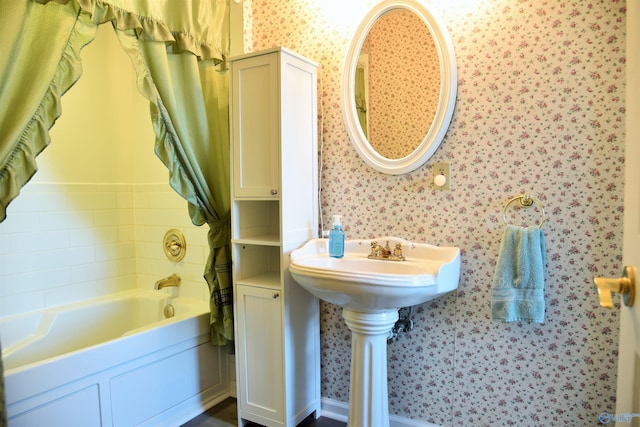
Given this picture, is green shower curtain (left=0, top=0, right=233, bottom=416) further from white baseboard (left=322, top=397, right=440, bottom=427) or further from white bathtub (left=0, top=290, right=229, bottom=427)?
white baseboard (left=322, top=397, right=440, bottom=427)

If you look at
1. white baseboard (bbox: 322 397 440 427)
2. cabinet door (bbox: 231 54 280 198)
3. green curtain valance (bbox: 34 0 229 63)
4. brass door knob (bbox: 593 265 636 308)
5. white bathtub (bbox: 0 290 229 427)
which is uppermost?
green curtain valance (bbox: 34 0 229 63)

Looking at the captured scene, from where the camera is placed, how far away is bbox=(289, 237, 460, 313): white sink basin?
59.4 inches

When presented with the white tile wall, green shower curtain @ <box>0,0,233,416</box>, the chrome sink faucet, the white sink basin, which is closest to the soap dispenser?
the white sink basin

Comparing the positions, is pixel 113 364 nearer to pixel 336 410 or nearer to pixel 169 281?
pixel 169 281

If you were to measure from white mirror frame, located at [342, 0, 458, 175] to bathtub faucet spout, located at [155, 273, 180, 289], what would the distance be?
5.07 feet

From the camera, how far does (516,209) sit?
5.61 feet

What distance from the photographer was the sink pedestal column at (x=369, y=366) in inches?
69.1

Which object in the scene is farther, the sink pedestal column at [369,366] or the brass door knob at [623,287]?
the sink pedestal column at [369,366]

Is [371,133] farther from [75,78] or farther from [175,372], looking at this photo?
[175,372]

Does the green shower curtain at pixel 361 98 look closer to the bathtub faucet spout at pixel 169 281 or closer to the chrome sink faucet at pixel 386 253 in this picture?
the chrome sink faucet at pixel 386 253

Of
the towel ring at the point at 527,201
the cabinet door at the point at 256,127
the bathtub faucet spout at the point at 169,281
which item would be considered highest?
the cabinet door at the point at 256,127

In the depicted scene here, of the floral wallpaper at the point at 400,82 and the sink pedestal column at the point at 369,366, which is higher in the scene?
the floral wallpaper at the point at 400,82

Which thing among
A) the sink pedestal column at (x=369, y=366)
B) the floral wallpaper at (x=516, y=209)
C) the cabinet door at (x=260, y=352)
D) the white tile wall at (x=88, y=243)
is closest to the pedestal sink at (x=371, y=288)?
the sink pedestal column at (x=369, y=366)

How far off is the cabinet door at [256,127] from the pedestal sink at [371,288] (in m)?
0.40
